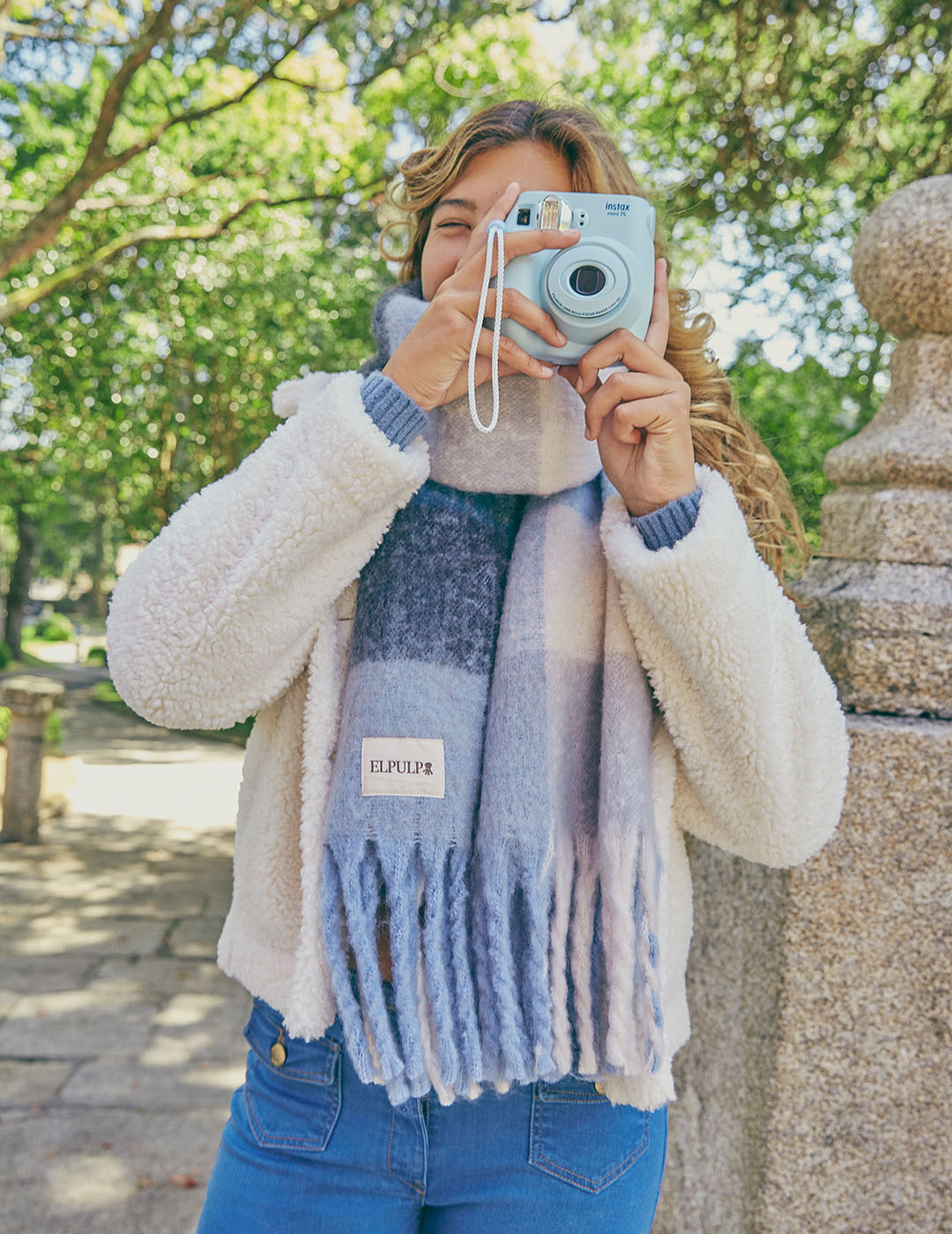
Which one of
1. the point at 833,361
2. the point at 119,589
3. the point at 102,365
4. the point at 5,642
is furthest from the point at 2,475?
the point at 119,589

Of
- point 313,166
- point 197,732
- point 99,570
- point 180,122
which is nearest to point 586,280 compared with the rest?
point 180,122

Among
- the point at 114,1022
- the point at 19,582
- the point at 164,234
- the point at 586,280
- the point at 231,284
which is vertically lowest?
the point at 114,1022

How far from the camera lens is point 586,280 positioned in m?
1.08

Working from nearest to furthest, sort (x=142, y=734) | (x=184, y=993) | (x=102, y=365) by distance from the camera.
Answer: (x=184, y=993) < (x=102, y=365) < (x=142, y=734)

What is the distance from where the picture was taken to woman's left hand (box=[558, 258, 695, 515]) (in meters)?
1.08

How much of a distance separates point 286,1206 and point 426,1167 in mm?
153

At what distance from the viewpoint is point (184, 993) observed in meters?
4.50

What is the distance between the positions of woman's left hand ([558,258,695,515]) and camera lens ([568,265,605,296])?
0.17 ft

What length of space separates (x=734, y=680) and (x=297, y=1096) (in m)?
0.65

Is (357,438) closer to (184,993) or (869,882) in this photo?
(869,882)

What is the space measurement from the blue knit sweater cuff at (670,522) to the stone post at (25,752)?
6.54m

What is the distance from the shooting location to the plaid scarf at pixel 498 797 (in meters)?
1.05

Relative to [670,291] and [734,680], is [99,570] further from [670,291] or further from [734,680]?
[734,680]

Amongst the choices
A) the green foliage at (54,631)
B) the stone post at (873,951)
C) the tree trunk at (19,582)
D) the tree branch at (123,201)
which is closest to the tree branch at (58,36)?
the tree branch at (123,201)
